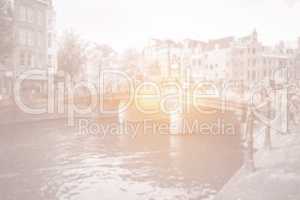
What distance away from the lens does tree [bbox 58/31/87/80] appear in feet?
20.9

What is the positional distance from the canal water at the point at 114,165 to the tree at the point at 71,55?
196cm

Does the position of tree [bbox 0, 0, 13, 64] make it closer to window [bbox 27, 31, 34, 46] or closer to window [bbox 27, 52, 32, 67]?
window [bbox 27, 31, 34, 46]

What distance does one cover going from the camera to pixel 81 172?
224 inches

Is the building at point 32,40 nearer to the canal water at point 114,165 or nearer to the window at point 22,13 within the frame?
the window at point 22,13

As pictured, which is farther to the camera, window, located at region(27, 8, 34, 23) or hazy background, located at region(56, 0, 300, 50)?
window, located at region(27, 8, 34, 23)

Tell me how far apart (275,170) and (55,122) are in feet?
29.2

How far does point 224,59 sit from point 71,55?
3775 millimetres

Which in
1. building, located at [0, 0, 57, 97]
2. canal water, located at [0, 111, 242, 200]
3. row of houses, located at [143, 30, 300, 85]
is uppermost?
building, located at [0, 0, 57, 97]

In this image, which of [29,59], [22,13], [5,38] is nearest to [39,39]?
[22,13]

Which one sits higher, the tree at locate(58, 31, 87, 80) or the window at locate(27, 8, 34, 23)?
the window at locate(27, 8, 34, 23)

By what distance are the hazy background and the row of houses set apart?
0.20 meters

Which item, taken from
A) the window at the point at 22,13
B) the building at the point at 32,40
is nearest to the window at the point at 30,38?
the building at the point at 32,40

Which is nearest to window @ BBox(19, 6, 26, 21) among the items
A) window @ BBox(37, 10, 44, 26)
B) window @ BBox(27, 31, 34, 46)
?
window @ BBox(37, 10, 44, 26)

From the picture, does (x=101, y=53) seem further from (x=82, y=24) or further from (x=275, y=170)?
(x=275, y=170)
